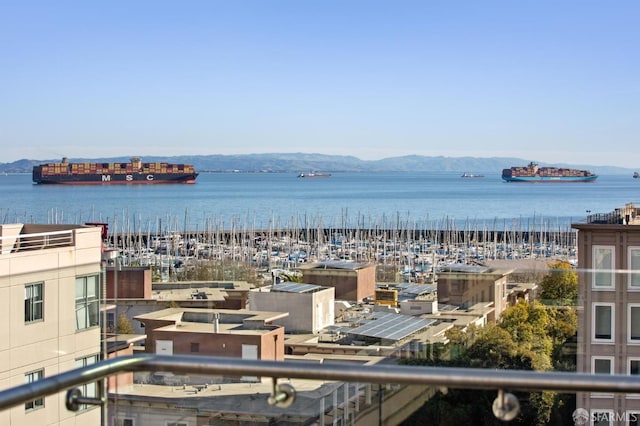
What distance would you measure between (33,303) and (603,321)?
8.97 ft

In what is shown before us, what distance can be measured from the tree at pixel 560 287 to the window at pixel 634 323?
0.32m

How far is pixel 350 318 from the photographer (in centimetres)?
627

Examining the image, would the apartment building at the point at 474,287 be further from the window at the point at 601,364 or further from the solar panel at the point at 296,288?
the solar panel at the point at 296,288

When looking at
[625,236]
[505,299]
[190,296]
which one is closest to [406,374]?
[505,299]

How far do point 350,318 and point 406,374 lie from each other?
5422 mm

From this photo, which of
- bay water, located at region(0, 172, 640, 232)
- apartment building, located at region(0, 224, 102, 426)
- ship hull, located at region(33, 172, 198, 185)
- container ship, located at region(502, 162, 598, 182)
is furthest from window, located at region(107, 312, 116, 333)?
container ship, located at region(502, 162, 598, 182)

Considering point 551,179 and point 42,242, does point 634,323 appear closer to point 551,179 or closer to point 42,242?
point 42,242

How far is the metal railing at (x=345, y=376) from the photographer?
2.82 feet

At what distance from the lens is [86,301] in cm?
390

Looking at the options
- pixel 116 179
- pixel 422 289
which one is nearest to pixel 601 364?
pixel 422 289

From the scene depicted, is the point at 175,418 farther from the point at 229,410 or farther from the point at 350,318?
the point at 350,318

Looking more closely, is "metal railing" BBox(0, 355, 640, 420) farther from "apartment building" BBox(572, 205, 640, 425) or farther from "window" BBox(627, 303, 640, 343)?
"window" BBox(627, 303, 640, 343)

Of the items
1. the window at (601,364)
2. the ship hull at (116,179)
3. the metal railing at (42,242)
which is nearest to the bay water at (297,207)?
the ship hull at (116,179)

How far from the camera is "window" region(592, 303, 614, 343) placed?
3.10 m
